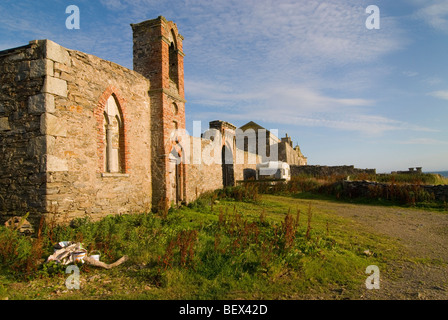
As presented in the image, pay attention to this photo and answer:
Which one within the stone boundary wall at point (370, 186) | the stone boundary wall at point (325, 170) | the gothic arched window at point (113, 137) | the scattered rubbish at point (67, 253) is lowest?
the scattered rubbish at point (67, 253)

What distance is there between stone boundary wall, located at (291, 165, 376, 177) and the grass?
62.0ft

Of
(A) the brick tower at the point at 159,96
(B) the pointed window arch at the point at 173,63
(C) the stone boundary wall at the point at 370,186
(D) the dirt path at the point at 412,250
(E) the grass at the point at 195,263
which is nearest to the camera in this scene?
(E) the grass at the point at 195,263

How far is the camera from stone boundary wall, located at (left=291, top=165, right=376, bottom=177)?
81.5ft

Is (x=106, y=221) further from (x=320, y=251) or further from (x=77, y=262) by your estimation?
(x=320, y=251)

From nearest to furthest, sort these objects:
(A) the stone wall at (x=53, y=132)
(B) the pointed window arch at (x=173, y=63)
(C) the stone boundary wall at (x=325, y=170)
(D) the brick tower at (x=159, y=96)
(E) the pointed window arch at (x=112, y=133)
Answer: (A) the stone wall at (x=53, y=132), (E) the pointed window arch at (x=112, y=133), (D) the brick tower at (x=159, y=96), (B) the pointed window arch at (x=173, y=63), (C) the stone boundary wall at (x=325, y=170)

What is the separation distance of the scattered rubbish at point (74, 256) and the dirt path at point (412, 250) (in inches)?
185

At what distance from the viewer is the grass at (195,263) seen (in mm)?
4348

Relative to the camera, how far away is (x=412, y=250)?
21.7ft

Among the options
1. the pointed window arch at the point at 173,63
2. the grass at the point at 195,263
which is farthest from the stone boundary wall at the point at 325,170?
the grass at the point at 195,263

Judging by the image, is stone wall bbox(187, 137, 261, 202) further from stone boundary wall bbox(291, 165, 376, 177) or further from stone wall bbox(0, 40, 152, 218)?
stone boundary wall bbox(291, 165, 376, 177)

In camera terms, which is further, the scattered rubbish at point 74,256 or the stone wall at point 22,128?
the stone wall at point 22,128

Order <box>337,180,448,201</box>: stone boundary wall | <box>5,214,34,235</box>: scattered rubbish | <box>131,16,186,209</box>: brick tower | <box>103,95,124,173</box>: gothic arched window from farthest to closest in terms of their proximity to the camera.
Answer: <box>337,180,448,201</box>: stone boundary wall, <box>131,16,186,209</box>: brick tower, <box>103,95,124,173</box>: gothic arched window, <box>5,214,34,235</box>: scattered rubbish

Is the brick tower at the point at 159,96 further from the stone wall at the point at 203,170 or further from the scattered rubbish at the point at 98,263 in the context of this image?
the scattered rubbish at the point at 98,263

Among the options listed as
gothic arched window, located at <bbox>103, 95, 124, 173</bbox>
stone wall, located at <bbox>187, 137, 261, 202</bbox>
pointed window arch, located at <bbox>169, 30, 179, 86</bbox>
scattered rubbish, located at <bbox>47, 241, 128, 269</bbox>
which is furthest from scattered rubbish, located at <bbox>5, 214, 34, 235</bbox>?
pointed window arch, located at <bbox>169, 30, 179, 86</bbox>
